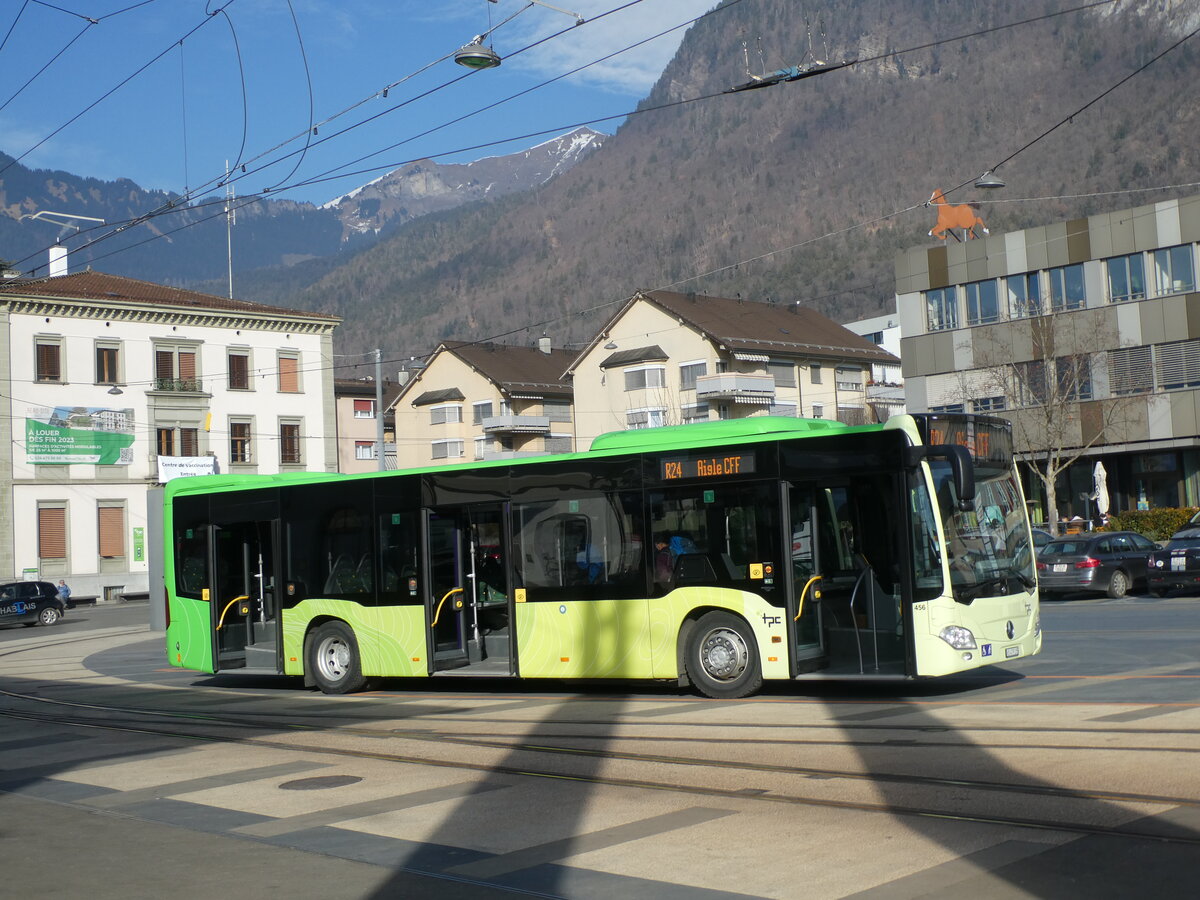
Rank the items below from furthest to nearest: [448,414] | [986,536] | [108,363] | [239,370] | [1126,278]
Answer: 1. [448,414]
2. [239,370]
3. [108,363]
4. [1126,278]
5. [986,536]

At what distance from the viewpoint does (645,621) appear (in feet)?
50.0

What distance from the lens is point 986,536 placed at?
13961mm

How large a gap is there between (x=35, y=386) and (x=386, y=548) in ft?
158

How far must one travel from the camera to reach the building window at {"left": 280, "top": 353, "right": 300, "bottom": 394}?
224 feet

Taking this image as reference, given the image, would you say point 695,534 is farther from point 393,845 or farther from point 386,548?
point 393,845

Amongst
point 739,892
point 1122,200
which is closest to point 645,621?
point 739,892

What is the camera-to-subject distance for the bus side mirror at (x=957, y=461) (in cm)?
1318

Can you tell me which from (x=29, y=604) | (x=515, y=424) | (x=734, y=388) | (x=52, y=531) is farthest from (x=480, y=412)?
(x=29, y=604)

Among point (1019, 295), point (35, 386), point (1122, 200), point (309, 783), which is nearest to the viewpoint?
point (309, 783)

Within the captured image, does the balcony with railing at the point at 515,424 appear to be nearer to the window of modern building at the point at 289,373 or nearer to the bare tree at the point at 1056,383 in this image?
the window of modern building at the point at 289,373

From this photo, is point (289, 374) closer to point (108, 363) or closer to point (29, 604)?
point (108, 363)

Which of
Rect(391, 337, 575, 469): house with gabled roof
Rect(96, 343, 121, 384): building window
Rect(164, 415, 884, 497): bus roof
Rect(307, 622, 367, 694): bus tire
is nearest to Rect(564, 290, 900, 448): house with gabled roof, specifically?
Rect(391, 337, 575, 469): house with gabled roof

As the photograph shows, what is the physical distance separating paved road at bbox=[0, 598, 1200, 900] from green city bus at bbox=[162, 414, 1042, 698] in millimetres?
651

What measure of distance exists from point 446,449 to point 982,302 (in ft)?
127
